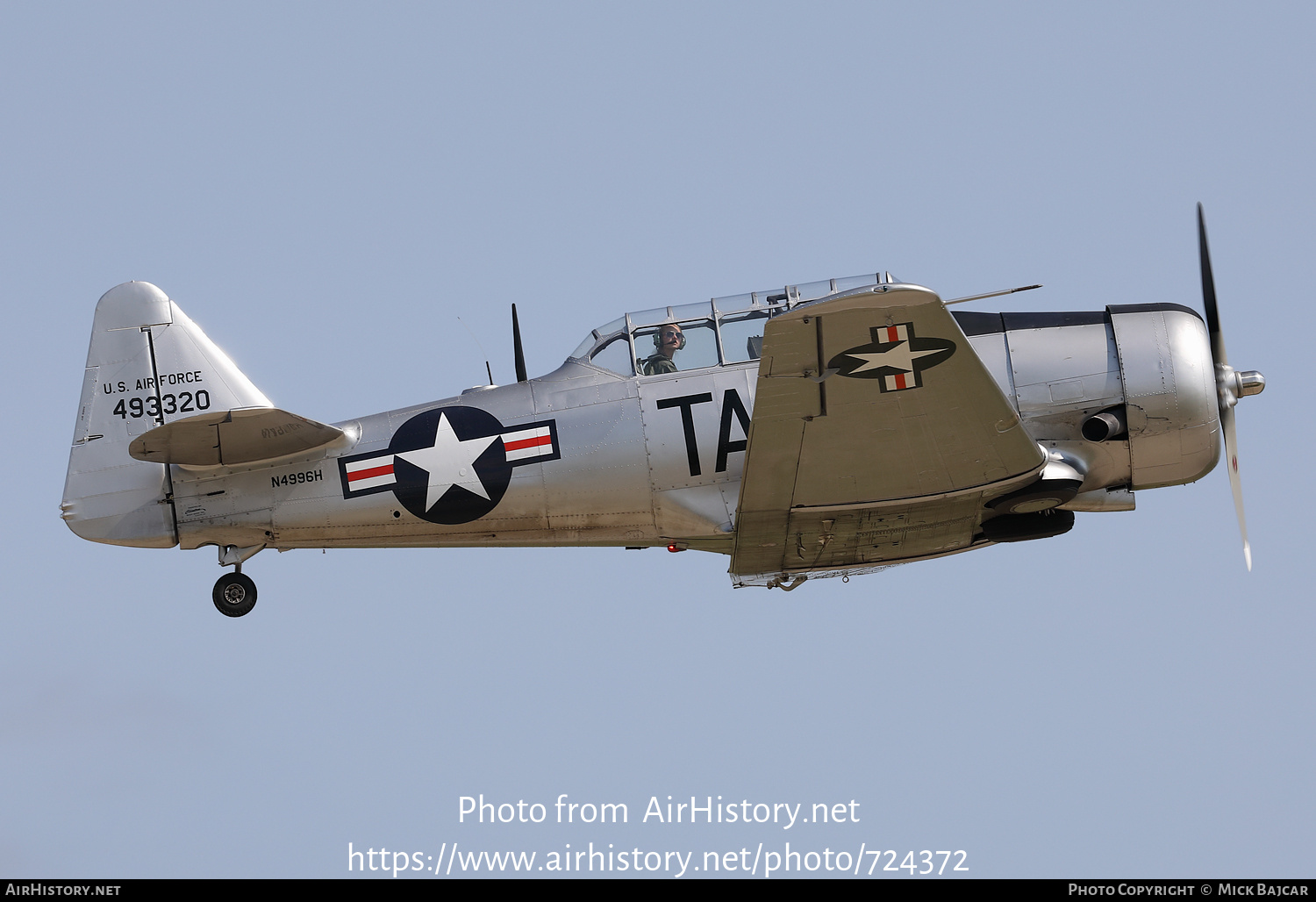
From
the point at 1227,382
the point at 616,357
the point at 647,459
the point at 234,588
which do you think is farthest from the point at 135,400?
the point at 1227,382

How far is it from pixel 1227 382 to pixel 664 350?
4447 millimetres

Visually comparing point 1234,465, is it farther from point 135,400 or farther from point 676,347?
point 135,400

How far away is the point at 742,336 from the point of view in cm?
1157

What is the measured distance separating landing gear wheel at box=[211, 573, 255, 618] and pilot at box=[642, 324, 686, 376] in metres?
3.57

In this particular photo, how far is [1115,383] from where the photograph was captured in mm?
11445

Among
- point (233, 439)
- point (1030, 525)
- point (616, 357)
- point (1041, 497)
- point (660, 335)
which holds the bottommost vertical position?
point (1030, 525)

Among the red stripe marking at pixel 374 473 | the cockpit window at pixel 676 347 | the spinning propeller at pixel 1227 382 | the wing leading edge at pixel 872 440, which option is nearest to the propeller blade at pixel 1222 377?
the spinning propeller at pixel 1227 382

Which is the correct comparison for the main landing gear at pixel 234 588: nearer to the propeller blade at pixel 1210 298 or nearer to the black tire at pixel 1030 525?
the black tire at pixel 1030 525

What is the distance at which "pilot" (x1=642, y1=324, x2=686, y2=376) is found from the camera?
38.1ft

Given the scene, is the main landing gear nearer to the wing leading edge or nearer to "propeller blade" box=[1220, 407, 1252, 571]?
the wing leading edge

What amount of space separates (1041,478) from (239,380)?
6418 millimetres
